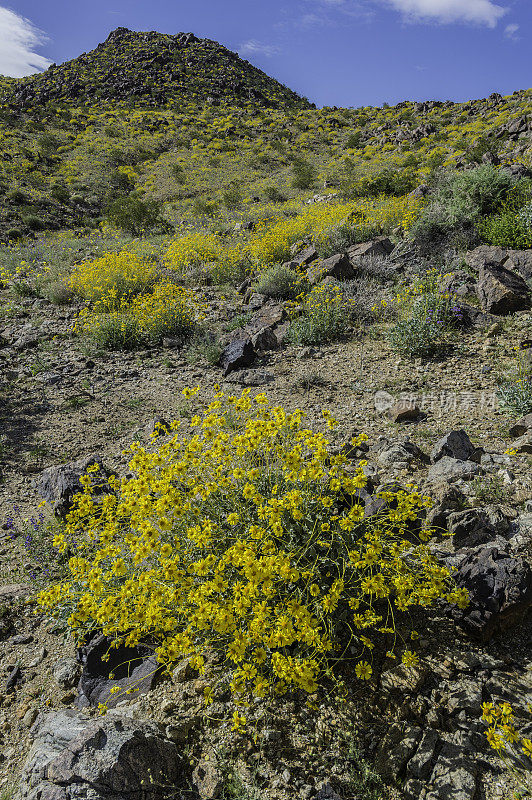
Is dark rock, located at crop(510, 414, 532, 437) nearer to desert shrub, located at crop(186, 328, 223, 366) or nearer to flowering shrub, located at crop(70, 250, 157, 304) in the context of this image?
desert shrub, located at crop(186, 328, 223, 366)

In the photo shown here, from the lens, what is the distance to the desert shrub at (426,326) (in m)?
6.26

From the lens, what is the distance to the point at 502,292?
6.48m

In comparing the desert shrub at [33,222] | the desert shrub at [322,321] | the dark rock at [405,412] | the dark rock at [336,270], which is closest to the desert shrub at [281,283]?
the dark rock at [336,270]

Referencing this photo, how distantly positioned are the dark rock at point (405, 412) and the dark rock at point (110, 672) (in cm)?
360

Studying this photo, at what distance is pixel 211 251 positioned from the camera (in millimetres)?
12102

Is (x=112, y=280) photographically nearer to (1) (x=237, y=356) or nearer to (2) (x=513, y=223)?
(1) (x=237, y=356)

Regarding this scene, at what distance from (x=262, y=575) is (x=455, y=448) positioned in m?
2.70

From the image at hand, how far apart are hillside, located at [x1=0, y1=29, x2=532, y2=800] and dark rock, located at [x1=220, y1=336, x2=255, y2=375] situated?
0.18 ft

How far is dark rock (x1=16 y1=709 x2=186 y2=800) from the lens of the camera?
1884 millimetres

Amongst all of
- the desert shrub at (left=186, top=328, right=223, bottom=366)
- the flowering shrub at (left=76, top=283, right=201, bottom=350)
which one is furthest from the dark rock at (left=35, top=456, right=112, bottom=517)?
the flowering shrub at (left=76, top=283, right=201, bottom=350)

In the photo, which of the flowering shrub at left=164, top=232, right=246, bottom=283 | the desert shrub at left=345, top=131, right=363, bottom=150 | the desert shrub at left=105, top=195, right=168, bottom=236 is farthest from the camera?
the desert shrub at left=345, top=131, right=363, bottom=150

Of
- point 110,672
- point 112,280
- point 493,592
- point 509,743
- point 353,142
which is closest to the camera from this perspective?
point 509,743

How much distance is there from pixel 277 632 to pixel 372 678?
2.82 ft

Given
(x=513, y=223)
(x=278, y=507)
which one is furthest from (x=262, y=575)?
(x=513, y=223)
